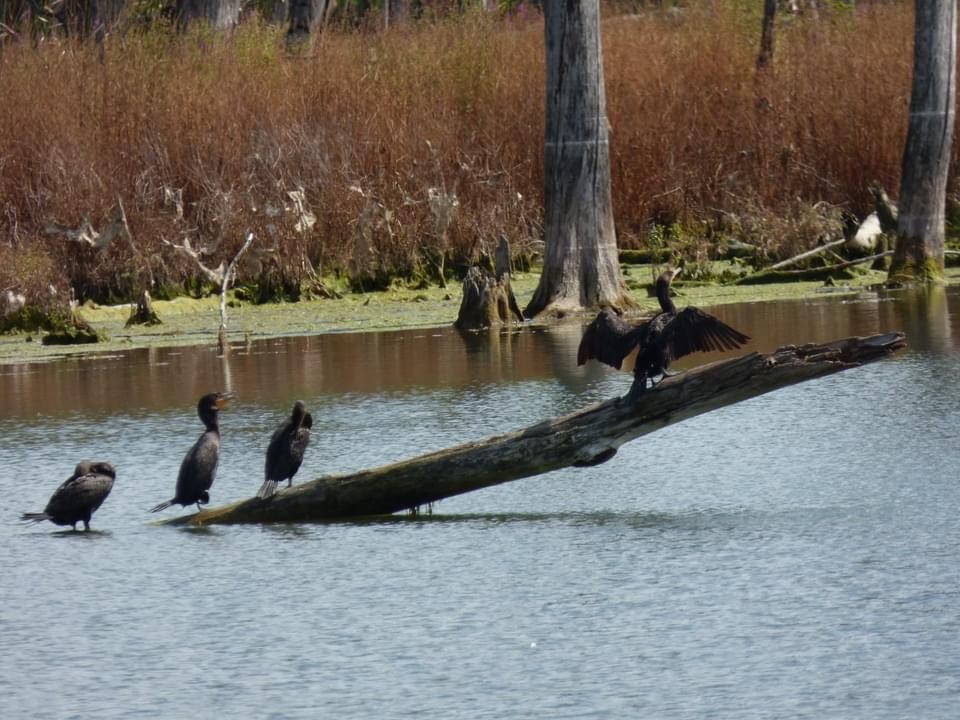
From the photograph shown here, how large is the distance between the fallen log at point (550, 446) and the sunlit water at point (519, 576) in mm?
128

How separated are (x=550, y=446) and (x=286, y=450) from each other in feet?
4.19

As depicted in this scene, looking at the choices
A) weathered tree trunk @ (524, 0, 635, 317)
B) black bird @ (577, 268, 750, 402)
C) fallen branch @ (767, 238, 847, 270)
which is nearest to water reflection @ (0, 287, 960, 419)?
weathered tree trunk @ (524, 0, 635, 317)

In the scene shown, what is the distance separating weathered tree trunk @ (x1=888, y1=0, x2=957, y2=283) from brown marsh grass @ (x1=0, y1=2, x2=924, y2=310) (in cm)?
156

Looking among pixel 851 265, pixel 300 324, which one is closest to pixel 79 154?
pixel 300 324

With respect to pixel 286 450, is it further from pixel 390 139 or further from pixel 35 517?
pixel 390 139

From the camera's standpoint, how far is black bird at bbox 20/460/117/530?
8.33 metres

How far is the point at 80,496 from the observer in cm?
834

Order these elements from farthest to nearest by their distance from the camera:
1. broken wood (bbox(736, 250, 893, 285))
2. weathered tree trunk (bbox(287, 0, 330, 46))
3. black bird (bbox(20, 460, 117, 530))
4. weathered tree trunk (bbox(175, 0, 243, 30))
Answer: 1. weathered tree trunk (bbox(287, 0, 330, 46))
2. weathered tree trunk (bbox(175, 0, 243, 30))
3. broken wood (bbox(736, 250, 893, 285))
4. black bird (bbox(20, 460, 117, 530))

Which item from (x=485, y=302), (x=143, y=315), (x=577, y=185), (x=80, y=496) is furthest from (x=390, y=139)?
(x=80, y=496)

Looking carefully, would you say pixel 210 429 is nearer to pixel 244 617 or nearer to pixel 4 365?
pixel 244 617

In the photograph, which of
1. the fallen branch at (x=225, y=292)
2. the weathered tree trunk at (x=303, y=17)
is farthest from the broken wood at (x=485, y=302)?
the weathered tree trunk at (x=303, y=17)

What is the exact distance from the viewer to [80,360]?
14289 mm

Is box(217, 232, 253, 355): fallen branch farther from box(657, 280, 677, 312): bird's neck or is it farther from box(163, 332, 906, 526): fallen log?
box(163, 332, 906, 526): fallen log

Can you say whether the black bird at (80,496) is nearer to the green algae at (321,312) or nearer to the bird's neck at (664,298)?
the bird's neck at (664,298)
